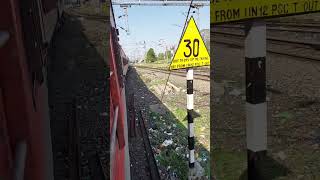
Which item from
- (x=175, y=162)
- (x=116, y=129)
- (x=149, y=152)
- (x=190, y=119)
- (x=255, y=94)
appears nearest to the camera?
(x=255, y=94)

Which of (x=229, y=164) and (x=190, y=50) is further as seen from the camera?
(x=190, y=50)

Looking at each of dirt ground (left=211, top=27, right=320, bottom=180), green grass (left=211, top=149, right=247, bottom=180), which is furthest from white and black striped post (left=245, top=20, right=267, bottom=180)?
green grass (left=211, top=149, right=247, bottom=180)

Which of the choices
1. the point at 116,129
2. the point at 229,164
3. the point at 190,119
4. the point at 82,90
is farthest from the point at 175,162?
the point at 82,90

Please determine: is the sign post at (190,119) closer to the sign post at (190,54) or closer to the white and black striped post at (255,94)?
the sign post at (190,54)

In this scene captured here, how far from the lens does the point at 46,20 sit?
7.03 ft

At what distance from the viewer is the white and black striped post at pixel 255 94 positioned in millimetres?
2029

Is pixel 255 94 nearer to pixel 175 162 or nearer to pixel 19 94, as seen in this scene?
pixel 19 94

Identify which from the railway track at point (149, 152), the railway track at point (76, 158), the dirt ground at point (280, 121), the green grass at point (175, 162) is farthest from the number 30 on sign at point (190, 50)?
the railway track at point (76, 158)

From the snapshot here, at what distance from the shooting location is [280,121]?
609 cm

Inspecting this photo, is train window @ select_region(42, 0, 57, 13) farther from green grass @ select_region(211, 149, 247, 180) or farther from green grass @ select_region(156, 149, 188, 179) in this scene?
green grass @ select_region(156, 149, 188, 179)

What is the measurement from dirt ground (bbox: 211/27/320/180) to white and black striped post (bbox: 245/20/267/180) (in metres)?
2.38

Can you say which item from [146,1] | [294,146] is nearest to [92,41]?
[294,146]

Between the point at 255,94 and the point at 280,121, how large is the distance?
4.29m

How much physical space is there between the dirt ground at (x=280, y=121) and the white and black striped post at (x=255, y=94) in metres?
2.38
